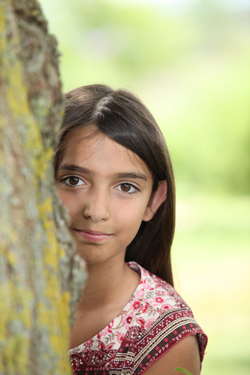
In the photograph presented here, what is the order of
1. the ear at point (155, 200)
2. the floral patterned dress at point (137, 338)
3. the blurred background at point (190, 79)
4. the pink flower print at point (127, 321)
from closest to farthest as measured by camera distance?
the floral patterned dress at point (137, 338), the pink flower print at point (127, 321), the ear at point (155, 200), the blurred background at point (190, 79)

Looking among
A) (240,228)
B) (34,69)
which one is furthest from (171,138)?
(34,69)

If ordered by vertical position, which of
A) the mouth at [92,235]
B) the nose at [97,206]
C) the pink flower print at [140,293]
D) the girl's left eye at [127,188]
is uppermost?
the girl's left eye at [127,188]

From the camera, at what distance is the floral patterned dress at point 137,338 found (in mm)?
1747

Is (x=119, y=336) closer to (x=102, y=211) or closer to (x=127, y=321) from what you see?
(x=127, y=321)

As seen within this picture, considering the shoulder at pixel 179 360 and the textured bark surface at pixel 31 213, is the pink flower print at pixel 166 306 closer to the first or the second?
the shoulder at pixel 179 360

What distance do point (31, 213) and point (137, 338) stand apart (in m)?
1.06

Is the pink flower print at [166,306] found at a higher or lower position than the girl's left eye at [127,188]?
lower

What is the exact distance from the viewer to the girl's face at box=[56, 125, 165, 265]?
1689 millimetres

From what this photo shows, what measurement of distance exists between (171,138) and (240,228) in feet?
8.97

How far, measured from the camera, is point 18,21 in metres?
0.91

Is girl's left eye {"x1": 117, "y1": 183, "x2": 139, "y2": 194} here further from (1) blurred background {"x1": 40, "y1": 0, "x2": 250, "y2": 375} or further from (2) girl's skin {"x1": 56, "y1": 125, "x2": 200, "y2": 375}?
(1) blurred background {"x1": 40, "y1": 0, "x2": 250, "y2": 375}

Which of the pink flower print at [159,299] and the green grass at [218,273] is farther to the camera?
the green grass at [218,273]

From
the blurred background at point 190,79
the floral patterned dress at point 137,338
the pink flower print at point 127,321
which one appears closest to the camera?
the floral patterned dress at point 137,338

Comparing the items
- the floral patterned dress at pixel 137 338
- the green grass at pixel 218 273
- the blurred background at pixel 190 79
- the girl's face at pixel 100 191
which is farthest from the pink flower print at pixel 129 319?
the blurred background at pixel 190 79
